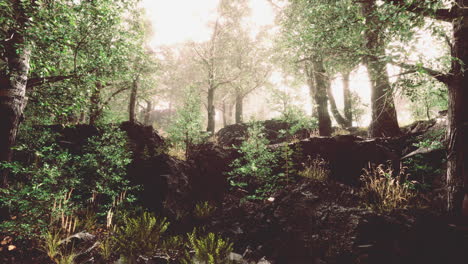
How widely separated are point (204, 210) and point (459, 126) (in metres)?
7.74

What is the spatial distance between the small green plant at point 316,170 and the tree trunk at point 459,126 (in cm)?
333

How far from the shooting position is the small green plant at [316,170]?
7.58m

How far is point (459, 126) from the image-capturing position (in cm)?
464

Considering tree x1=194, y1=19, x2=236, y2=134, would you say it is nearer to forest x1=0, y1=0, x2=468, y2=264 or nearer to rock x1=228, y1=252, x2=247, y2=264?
forest x1=0, y1=0, x2=468, y2=264

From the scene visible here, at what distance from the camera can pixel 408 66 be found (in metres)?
4.68

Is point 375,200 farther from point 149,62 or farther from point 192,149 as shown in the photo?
point 149,62

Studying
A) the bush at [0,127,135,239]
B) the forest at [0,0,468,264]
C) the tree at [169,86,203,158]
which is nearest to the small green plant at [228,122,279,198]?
the forest at [0,0,468,264]

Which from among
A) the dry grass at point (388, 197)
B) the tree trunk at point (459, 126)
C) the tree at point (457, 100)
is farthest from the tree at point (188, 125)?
the tree trunk at point (459, 126)

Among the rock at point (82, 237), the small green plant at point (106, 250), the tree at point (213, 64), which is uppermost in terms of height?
the tree at point (213, 64)

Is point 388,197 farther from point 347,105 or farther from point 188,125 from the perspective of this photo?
point 347,105

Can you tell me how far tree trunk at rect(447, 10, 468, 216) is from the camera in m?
4.54

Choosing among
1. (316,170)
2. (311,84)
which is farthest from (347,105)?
(316,170)

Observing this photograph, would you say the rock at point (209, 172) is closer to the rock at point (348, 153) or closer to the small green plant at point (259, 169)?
the small green plant at point (259, 169)

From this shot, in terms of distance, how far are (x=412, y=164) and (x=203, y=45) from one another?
20284mm
